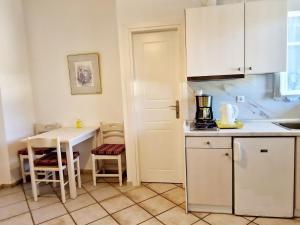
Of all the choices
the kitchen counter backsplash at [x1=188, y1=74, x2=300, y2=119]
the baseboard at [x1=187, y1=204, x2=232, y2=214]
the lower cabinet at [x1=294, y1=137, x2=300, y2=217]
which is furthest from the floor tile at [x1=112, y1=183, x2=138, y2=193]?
the lower cabinet at [x1=294, y1=137, x2=300, y2=217]

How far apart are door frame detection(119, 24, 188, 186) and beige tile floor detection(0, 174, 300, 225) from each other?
0.34 meters

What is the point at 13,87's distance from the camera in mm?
3527

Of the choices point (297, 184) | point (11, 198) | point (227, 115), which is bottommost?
point (11, 198)

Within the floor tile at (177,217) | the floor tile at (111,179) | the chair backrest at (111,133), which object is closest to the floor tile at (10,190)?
the floor tile at (111,179)

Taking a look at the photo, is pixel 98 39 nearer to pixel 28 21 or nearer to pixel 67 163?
pixel 28 21

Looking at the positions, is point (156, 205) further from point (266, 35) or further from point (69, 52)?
point (69, 52)

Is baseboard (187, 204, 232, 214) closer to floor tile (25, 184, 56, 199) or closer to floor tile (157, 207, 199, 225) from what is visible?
floor tile (157, 207, 199, 225)

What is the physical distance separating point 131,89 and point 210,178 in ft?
4.82

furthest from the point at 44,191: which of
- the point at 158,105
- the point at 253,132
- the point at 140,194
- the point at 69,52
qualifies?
the point at 253,132

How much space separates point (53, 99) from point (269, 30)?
3.16 metres

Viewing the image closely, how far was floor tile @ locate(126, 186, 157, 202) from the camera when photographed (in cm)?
292

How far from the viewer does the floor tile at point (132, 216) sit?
7.97 ft

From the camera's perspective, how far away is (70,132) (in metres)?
3.36

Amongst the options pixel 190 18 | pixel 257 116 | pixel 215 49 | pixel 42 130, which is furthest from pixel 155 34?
pixel 42 130
